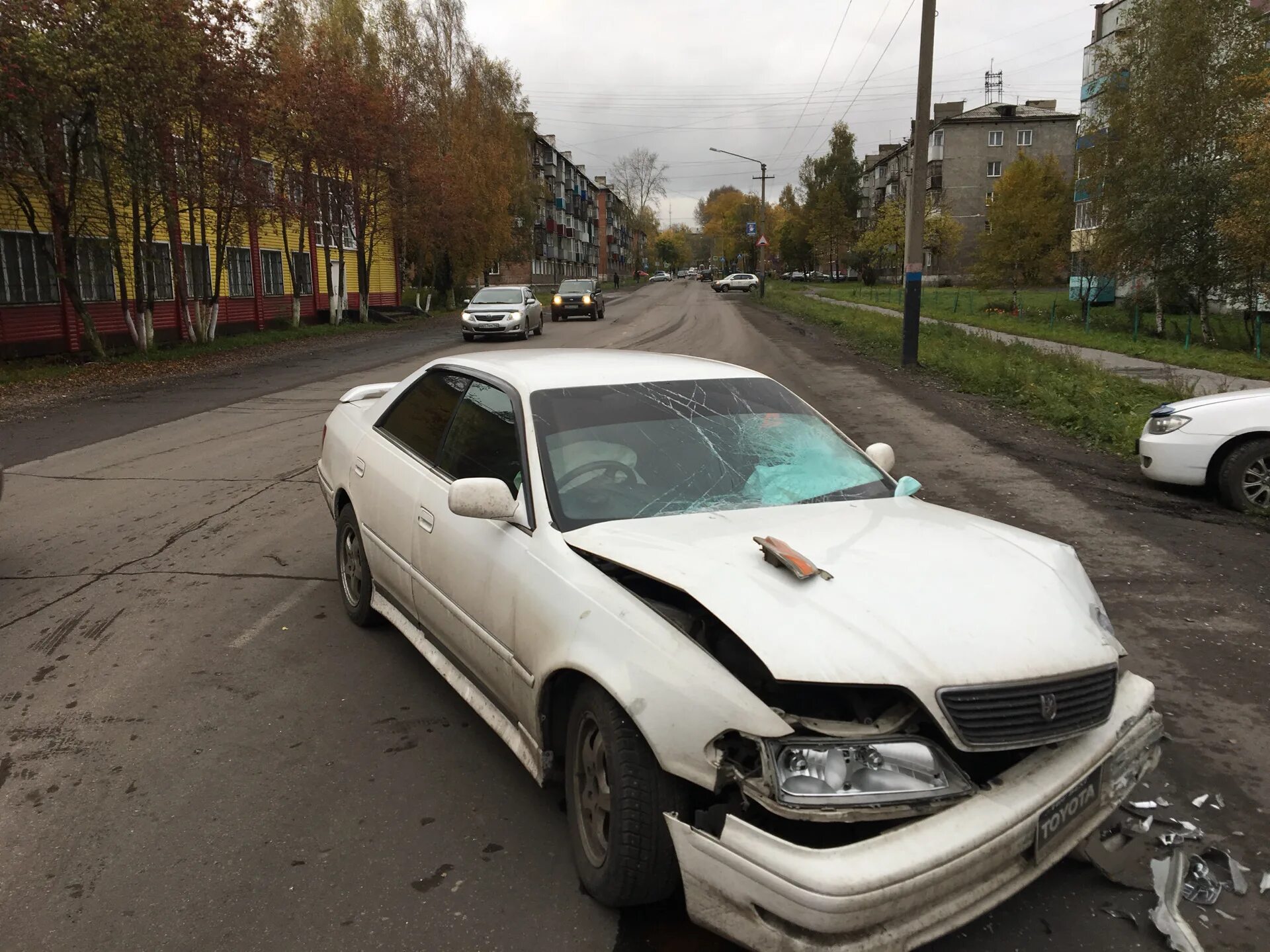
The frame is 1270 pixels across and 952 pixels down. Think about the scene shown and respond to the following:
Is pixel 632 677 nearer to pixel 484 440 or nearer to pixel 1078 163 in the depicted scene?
pixel 484 440

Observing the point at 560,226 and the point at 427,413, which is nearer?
the point at 427,413

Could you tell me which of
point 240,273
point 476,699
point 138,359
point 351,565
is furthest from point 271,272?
point 476,699

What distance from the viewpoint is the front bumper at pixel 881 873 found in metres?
2.04

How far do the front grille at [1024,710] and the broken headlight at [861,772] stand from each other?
0.11 meters

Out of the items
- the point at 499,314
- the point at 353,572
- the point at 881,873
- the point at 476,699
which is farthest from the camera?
the point at 499,314

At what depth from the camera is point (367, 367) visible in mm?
19375

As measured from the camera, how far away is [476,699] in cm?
337

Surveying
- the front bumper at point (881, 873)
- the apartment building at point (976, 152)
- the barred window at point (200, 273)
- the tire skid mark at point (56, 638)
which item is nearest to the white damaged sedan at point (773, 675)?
the front bumper at point (881, 873)

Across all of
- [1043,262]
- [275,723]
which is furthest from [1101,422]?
[1043,262]

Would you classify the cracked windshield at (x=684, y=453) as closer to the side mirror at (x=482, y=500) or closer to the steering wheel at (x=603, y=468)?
the steering wheel at (x=603, y=468)

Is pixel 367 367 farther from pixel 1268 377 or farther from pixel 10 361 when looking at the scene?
pixel 1268 377

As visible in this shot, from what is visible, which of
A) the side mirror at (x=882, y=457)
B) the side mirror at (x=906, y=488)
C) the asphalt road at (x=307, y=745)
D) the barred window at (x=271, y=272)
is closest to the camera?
the asphalt road at (x=307, y=745)

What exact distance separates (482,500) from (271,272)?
113ft

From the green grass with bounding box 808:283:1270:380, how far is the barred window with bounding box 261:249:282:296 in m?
23.8
